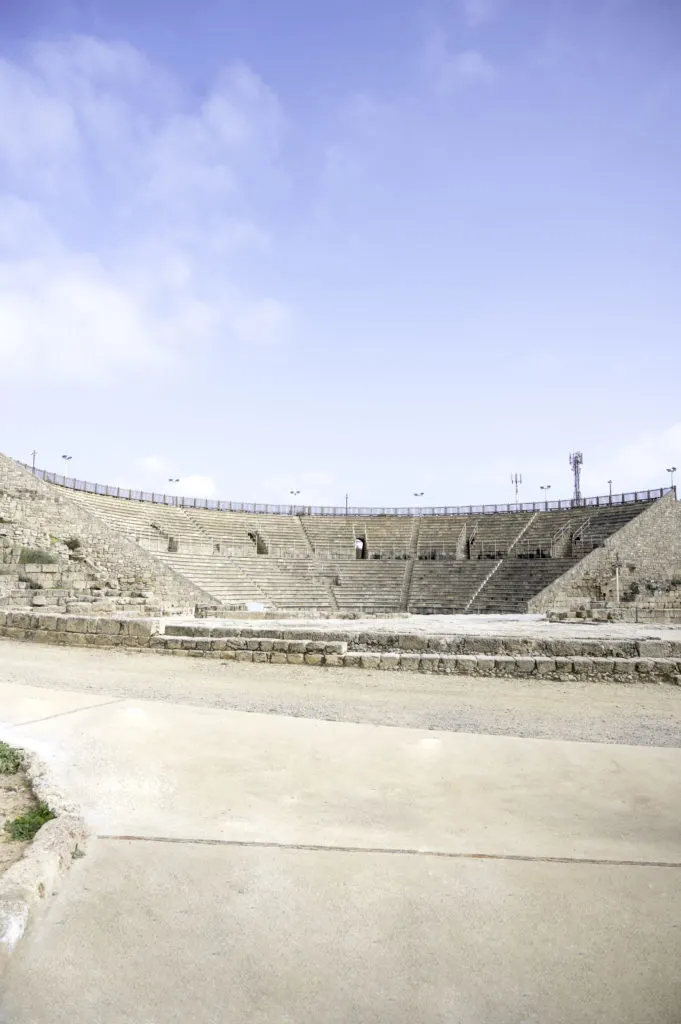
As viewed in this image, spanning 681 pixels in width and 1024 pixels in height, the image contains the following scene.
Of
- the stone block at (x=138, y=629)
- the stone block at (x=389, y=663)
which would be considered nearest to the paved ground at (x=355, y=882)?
the stone block at (x=389, y=663)

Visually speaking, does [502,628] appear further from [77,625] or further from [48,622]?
[48,622]

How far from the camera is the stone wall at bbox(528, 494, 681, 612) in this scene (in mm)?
33438

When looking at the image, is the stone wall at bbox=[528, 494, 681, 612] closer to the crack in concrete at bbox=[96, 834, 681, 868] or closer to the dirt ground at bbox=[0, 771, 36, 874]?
the crack in concrete at bbox=[96, 834, 681, 868]

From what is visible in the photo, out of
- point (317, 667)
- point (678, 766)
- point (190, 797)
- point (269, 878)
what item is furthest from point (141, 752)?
point (317, 667)

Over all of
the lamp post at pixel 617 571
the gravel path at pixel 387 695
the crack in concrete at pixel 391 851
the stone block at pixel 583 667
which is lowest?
the gravel path at pixel 387 695

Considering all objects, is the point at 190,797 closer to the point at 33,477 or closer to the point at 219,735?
the point at 219,735

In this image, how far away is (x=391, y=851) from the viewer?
308 cm

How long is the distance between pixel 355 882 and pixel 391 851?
35 cm

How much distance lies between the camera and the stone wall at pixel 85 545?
2898cm

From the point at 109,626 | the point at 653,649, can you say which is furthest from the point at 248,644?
the point at 653,649

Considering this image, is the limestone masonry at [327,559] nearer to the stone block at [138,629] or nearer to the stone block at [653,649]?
the stone block at [138,629]

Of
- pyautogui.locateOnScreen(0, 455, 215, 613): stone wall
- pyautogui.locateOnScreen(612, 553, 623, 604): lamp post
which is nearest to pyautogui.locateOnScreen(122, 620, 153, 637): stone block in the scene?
pyautogui.locateOnScreen(0, 455, 215, 613): stone wall

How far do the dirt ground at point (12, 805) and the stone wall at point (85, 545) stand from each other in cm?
2366

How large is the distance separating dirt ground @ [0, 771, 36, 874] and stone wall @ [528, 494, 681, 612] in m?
30.5
